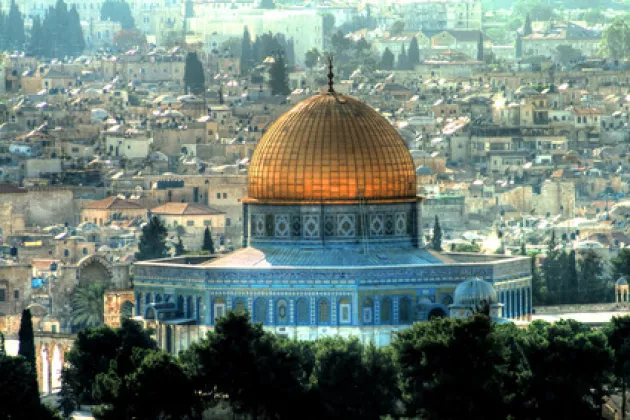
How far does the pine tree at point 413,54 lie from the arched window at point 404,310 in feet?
364

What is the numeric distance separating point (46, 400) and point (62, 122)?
77.5m

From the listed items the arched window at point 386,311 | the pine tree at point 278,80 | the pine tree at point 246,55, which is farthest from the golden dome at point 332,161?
the pine tree at point 246,55

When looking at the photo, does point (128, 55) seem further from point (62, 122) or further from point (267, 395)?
point (267, 395)

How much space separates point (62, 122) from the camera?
5896 inches

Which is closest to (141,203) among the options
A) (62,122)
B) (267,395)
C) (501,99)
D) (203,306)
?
(62,122)

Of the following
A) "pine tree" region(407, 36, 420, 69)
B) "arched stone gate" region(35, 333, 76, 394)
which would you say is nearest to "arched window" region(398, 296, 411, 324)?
"arched stone gate" region(35, 333, 76, 394)

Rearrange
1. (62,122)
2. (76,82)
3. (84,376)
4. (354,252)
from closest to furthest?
(84,376) < (354,252) < (62,122) < (76,82)

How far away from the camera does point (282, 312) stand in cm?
7250

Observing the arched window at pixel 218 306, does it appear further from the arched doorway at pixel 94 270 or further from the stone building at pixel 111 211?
the stone building at pixel 111 211

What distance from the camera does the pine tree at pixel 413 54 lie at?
604ft

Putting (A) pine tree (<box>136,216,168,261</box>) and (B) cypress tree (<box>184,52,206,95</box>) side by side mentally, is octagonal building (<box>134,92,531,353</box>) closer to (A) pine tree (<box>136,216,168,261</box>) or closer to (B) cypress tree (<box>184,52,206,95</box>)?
(A) pine tree (<box>136,216,168,261</box>)

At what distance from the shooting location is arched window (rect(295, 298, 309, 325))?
72250 millimetres

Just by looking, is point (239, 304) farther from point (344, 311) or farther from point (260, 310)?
point (344, 311)

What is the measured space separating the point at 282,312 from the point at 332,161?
394 cm
